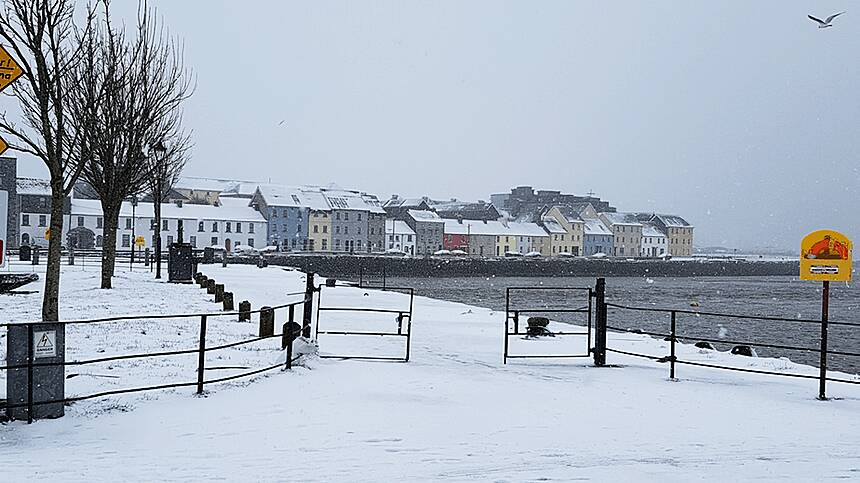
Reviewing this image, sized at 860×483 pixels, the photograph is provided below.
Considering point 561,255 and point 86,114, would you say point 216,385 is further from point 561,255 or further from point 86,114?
point 561,255

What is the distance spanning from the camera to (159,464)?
23.5 feet

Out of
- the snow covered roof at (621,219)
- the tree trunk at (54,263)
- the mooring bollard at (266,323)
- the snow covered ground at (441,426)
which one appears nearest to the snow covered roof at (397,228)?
the snow covered roof at (621,219)

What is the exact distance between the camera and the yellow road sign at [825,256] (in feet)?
37.4

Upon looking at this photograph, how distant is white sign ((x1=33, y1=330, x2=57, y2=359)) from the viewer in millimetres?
8367

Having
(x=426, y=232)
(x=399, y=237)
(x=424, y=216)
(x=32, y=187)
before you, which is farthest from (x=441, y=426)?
(x=424, y=216)

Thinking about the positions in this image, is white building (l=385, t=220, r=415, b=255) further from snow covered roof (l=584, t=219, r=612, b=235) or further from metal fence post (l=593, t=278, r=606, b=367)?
metal fence post (l=593, t=278, r=606, b=367)

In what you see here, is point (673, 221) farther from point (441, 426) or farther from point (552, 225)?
point (441, 426)

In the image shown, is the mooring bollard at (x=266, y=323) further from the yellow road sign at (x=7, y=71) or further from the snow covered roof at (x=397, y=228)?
the snow covered roof at (x=397, y=228)

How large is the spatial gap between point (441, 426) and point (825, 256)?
19.6ft

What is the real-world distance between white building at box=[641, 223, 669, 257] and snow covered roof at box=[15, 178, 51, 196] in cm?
10635

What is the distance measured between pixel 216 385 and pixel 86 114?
38.6ft

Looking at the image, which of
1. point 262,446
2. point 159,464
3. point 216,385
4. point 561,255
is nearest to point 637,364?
point 216,385

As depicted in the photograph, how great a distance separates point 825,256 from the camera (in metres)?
11.6

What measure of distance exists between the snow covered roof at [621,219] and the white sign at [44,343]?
16192 centimetres
